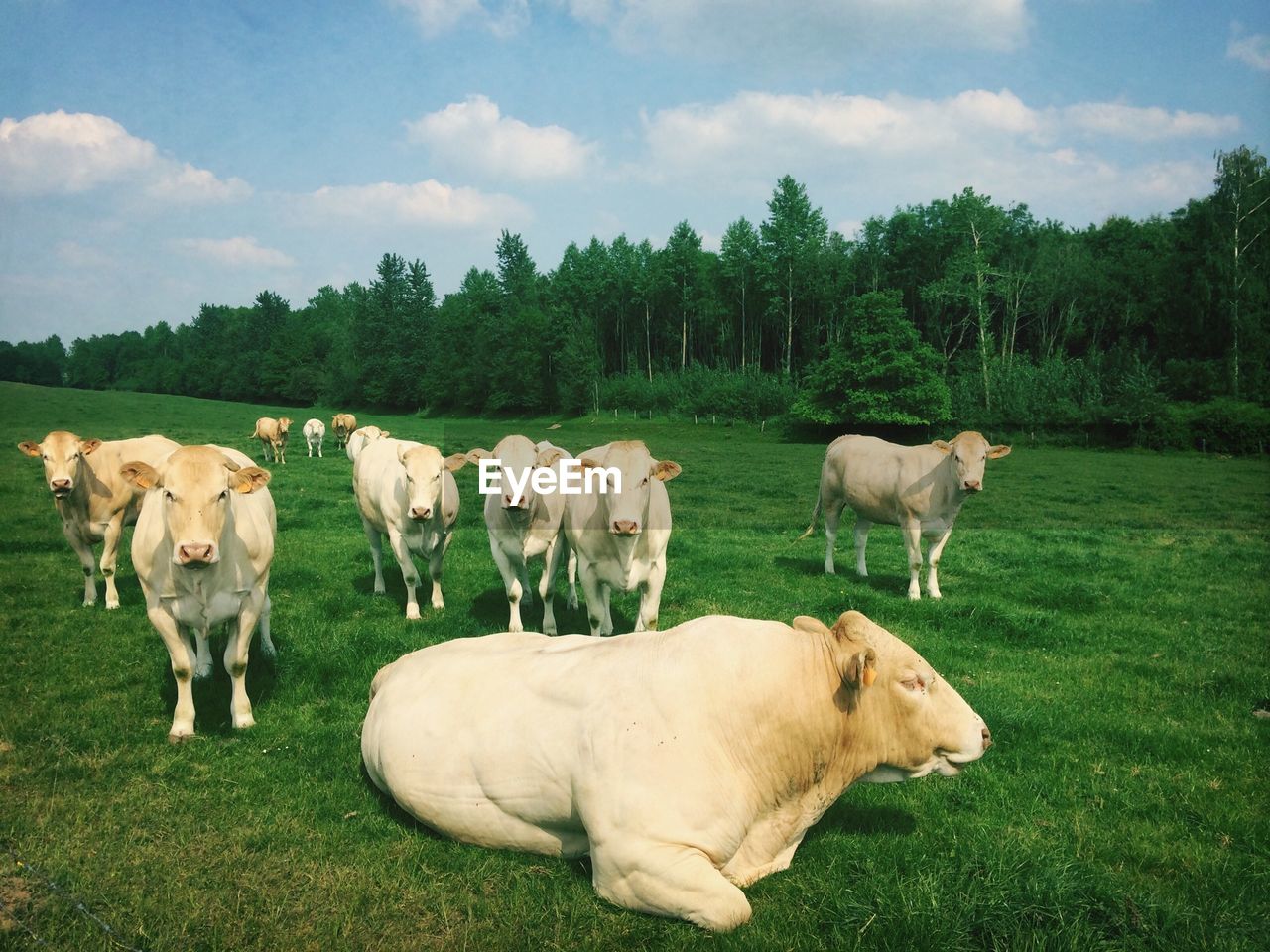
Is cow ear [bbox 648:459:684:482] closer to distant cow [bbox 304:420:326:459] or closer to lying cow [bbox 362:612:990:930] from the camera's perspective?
lying cow [bbox 362:612:990:930]

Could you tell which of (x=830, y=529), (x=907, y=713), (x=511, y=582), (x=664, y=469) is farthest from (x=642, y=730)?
(x=830, y=529)

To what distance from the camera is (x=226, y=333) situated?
10212cm

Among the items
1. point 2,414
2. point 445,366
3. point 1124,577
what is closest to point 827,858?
point 1124,577

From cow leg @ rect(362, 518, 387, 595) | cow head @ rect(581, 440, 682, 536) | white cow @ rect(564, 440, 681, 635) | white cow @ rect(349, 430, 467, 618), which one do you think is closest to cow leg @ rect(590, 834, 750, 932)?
cow head @ rect(581, 440, 682, 536)

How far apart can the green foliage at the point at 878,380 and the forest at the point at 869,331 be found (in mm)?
124

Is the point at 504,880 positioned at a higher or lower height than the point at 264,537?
lower

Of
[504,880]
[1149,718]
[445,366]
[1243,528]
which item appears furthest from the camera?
[445,366]

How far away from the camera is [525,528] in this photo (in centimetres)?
882

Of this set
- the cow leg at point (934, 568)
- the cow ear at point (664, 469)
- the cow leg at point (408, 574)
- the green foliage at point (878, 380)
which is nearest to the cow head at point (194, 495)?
the cow leg at point (408, 574)

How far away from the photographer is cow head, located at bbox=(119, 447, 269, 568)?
17.3 feet

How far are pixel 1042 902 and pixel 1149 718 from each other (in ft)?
11.8

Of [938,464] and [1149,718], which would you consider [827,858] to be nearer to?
[1149,718]

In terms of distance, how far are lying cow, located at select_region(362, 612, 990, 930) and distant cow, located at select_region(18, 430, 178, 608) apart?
25.0ft

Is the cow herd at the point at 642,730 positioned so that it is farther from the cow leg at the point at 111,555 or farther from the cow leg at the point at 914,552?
the cow leg at the point at 914,552
